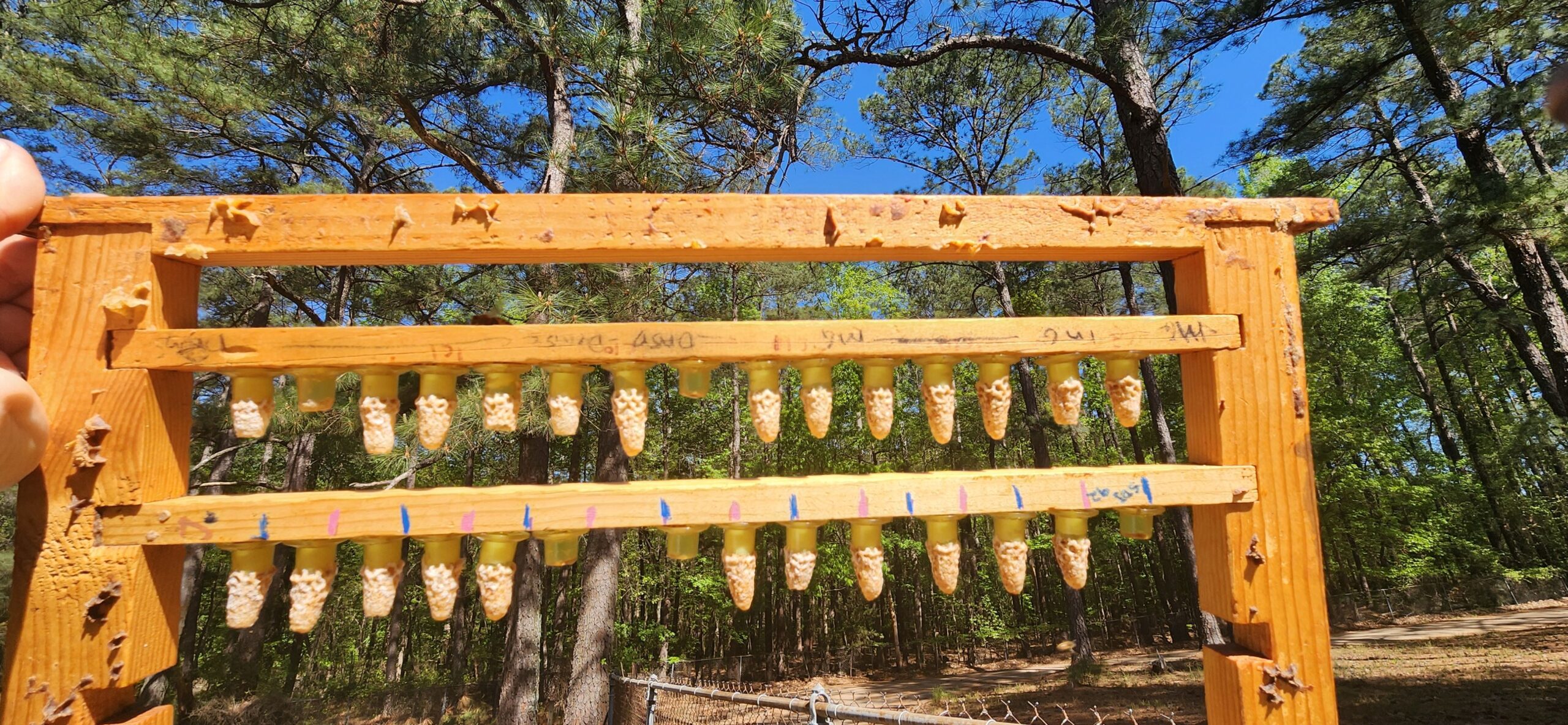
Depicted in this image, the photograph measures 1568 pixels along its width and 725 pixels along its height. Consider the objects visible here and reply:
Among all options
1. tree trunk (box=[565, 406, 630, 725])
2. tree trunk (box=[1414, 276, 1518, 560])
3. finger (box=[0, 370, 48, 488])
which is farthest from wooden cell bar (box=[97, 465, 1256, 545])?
tree trunk (box=[1414, 276, 1518, 560])

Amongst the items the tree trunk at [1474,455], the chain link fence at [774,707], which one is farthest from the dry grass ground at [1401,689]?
the tree trunk at [1474,455]

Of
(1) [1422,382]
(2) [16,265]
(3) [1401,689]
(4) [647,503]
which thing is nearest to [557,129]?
(2) [16,265]

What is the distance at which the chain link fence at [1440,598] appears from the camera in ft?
57.1

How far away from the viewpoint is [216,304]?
447 inches

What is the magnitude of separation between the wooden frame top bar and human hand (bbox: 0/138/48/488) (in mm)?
57

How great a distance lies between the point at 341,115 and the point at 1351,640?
2292cm

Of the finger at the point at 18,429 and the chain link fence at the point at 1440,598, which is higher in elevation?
the finger at the point at 18,429

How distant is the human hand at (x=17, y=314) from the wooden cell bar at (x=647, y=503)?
0.66 ft

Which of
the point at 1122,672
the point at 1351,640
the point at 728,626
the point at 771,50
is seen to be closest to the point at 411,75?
the point at 771,50

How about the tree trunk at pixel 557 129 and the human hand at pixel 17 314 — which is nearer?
the human hand at pixel 17 314

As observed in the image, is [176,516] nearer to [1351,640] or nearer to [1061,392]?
[1061,392]

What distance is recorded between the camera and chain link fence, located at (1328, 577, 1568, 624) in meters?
17.4

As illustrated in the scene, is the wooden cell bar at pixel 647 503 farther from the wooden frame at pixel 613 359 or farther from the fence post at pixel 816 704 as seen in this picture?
the fence post at pixel 816 704

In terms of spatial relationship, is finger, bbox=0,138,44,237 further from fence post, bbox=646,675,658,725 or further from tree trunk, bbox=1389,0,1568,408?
tree trunk, bbox=1389,0,1568,408
